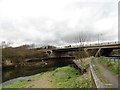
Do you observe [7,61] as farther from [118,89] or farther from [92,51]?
[118,89]

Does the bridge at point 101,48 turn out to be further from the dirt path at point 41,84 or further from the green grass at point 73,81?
the dirt path at point 41,84

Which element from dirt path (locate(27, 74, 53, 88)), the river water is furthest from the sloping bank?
the river water

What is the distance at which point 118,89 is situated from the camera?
15109 millimetres

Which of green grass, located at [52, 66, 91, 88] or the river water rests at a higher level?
green grass, located at [52, 66, 91, 88]

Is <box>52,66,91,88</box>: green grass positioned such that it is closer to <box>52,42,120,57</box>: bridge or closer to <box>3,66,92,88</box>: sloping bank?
<box>3,66,92,88</box>: sloping bank

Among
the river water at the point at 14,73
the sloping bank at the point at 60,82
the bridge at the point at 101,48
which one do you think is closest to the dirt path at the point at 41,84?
the sloping bank at the point at 60,82

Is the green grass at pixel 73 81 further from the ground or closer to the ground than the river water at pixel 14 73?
further from the ground

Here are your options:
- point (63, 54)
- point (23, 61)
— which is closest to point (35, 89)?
point (23, 61)

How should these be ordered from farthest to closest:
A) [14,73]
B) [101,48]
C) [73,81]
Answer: [101,48] → [14,73] → [73,81]

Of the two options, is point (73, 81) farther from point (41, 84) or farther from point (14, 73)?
point (14, 73)

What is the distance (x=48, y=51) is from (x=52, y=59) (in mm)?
14490

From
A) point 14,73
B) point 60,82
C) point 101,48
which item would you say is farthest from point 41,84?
Answer: point 101,48

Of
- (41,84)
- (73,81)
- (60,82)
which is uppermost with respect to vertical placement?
(73,81)

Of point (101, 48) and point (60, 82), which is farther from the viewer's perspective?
point (101, 48)
